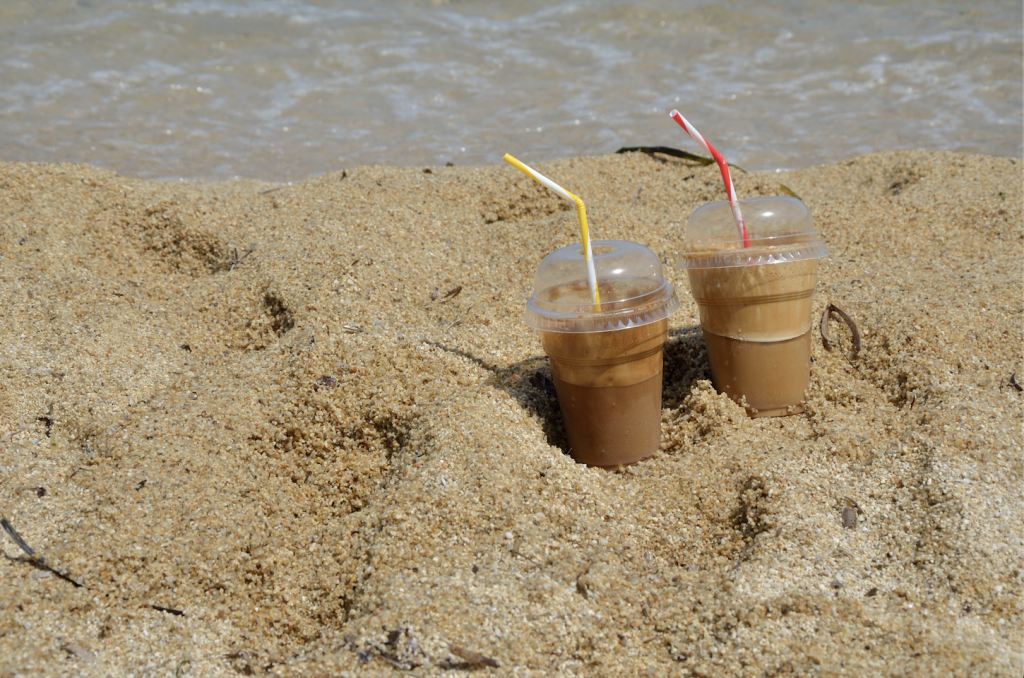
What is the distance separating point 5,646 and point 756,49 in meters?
6.93

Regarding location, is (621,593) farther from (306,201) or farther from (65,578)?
(306,201)

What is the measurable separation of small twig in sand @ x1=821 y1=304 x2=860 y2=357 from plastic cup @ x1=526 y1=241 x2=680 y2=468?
2.28 feet

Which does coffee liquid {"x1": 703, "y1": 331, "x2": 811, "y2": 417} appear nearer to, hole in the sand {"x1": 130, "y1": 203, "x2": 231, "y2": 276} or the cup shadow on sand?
the cup shadow on sand

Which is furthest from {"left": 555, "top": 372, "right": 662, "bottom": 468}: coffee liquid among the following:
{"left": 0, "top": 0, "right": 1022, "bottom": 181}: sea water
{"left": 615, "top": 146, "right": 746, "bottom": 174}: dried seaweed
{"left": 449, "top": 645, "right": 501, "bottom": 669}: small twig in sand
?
{"left": 0, "top": 0, "right": 1022, "bottom": 181}: sea water

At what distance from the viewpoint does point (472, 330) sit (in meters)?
2.42

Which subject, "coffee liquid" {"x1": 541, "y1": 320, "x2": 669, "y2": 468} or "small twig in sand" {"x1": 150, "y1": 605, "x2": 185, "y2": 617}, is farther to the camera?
"coffee liquid" {"x1": 541, "y1": 320, "x2": 669, "y2": 468}

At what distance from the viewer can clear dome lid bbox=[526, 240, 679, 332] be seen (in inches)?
72.5

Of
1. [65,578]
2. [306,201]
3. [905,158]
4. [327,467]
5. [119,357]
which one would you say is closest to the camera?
[65,578]

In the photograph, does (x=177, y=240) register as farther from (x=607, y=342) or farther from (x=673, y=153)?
(x=673, y=153)

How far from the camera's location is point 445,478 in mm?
1789

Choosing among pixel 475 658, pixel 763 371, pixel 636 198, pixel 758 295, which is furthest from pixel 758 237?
pixel 636 198

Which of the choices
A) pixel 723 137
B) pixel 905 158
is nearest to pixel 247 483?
pixel 905 158

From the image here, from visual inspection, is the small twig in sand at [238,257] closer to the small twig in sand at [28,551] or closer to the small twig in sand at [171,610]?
the small twig in sand at [28,551]

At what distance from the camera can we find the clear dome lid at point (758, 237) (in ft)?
6.59
